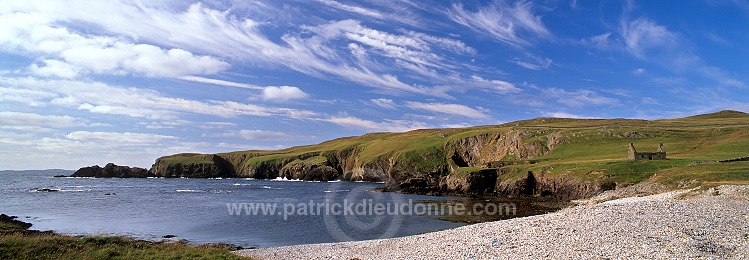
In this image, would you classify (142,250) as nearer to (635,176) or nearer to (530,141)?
(635,176)

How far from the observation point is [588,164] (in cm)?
7006

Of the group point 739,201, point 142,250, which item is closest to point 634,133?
point 739,201

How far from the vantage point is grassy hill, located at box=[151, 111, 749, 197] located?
198 ft

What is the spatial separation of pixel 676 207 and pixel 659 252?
1426 centimetres

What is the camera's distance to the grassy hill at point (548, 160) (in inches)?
2372

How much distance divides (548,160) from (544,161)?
6.28 ft

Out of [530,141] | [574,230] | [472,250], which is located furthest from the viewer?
[530,141]

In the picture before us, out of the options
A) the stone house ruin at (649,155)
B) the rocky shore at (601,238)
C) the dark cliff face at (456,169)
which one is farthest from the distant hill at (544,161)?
the rocky shore at (601,238)

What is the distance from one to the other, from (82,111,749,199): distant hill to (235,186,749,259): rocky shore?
19922 mm

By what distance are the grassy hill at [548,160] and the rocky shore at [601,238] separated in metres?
20.0

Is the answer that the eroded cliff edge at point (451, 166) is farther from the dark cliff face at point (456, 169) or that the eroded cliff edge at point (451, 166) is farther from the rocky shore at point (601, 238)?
the rocky shore at point (601, 238)

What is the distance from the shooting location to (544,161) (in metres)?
88.4

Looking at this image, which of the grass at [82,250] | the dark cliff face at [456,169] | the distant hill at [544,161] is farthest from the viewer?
the dark cliff face at [456,169]

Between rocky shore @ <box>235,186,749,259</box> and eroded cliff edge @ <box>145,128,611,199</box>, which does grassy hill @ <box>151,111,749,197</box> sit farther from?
rocky shore @ <box>235,186,749,259</box>
